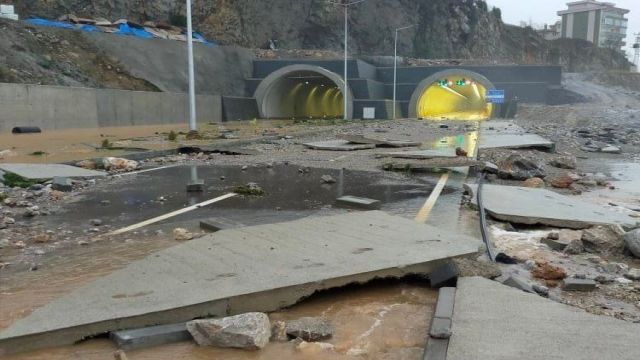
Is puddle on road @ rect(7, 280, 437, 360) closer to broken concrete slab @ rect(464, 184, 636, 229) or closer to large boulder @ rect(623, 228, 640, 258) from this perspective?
large boulder @ rect(623, 228, 640, 258)

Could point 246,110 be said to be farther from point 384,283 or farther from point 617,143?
point 384,283

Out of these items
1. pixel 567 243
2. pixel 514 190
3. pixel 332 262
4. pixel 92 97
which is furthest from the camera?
pixel 92 97

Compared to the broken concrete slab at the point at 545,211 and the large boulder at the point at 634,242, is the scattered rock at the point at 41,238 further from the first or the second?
the large boulder at the point at 634,242

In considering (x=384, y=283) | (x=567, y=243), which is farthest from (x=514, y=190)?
(x=384, y=283)

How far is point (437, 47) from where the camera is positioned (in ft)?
281

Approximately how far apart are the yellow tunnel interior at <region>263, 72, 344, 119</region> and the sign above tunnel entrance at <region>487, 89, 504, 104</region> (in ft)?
48.0

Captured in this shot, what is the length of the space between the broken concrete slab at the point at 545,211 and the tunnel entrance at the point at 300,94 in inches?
1642

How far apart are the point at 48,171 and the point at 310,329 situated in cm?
896

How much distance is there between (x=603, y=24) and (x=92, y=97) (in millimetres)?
149870

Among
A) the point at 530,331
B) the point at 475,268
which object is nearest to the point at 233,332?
the point at 530,331

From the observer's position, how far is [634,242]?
18.5 feet

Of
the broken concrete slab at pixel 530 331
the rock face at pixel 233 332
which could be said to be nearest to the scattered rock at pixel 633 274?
the broken concrete slab at pixel 530 331

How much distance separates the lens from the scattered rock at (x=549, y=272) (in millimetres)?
4914

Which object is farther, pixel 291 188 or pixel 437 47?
pixel 437 47
